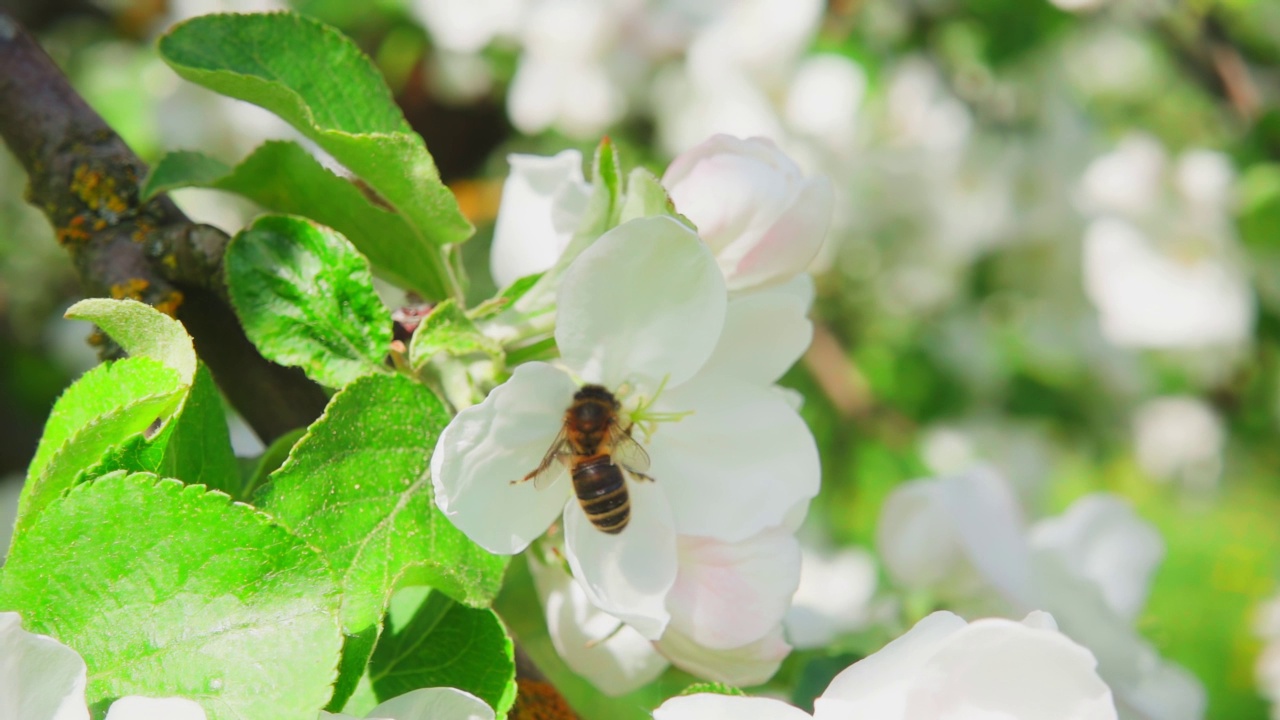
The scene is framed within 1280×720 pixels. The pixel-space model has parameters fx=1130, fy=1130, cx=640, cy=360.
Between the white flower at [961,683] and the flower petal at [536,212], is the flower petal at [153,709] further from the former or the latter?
the flower petal at [536,212]

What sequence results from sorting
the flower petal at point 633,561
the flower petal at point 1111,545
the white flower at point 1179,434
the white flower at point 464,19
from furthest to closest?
the white flower at point 1179,434, the white flower at point 464,19, the flower petal at point 1111,545, the flower petal at point 633,561

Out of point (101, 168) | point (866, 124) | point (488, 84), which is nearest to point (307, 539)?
point (101, 168)

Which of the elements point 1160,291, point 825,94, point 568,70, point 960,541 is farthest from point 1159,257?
point 960,541

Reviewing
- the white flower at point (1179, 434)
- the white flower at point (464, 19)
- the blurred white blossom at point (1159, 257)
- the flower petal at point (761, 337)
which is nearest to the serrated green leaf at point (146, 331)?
the flower petal at point (761, 337)

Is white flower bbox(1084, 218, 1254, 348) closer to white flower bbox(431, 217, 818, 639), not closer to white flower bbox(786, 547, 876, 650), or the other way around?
white flower bbox(786, 547, 876, 650)

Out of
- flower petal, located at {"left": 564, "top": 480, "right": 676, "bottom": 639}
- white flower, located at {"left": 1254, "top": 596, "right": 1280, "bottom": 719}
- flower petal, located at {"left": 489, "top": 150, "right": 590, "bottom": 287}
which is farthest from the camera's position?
white flower, located at {"left": 1254, "top": 596, "right": 1280, "bottom": 719}

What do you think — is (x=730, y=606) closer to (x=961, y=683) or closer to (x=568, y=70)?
(x=961, y=683)

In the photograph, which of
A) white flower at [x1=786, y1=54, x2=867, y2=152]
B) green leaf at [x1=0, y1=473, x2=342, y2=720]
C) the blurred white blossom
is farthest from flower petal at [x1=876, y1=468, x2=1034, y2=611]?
the blurred white blossom
